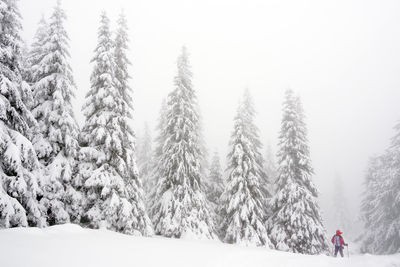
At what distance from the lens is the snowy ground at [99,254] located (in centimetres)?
810

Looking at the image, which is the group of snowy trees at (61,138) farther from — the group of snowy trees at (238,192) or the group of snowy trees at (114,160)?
the group of snowy trees at (238,192)

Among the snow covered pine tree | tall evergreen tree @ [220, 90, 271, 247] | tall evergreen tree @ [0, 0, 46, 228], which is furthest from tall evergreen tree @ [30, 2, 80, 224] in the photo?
tall evergreen tree @ [220, 90, 271, 247]

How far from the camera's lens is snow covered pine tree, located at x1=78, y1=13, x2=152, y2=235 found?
16.8 metres

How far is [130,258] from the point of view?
9359 mm

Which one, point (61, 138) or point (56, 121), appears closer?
point (61, 138)

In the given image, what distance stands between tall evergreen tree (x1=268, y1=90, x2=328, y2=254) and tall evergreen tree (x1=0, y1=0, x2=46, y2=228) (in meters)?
18.5

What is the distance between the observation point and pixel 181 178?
22422 mm

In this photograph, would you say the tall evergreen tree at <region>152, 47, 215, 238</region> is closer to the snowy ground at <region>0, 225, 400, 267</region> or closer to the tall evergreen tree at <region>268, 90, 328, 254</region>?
the tall evergreen tree at <region>268, 90, 328, 254</region>

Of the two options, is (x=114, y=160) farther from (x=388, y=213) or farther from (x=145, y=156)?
(x=388, y=213)

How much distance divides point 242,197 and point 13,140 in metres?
16.4

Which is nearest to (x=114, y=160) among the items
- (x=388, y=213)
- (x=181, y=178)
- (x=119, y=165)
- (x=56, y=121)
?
(x=119, y=165)

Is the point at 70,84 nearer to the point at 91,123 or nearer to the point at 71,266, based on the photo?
the point at 91,123


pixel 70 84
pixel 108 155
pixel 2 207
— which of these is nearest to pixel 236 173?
pixel 108 155

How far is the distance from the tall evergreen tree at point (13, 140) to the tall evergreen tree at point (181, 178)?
9.96 meters
